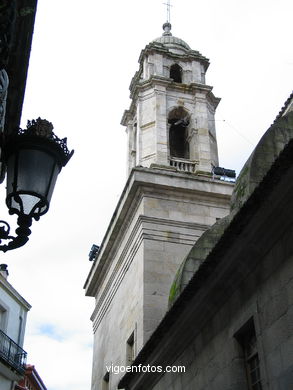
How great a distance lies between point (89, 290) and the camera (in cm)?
2233

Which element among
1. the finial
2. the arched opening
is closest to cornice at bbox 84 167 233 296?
the arched opening

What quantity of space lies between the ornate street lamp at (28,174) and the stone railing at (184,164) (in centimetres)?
1583

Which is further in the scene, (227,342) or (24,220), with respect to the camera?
(227,342)

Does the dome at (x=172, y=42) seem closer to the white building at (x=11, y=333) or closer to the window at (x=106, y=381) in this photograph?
the white building at (x=11, y=333)

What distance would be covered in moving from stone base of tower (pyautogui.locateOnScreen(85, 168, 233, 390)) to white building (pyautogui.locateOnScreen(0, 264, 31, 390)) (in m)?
2.82

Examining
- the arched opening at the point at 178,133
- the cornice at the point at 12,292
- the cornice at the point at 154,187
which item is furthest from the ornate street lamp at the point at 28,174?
the arched opening at the point at 178,133

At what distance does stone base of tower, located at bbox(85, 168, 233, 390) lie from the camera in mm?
16125

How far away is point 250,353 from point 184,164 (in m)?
12.9

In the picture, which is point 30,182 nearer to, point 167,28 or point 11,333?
point 11,333

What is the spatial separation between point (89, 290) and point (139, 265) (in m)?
6.11

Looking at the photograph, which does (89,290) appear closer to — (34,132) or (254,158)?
(254,158)

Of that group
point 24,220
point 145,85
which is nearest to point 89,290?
point 145,85

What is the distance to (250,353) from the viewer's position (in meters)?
8.36

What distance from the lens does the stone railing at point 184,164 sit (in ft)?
67.9
